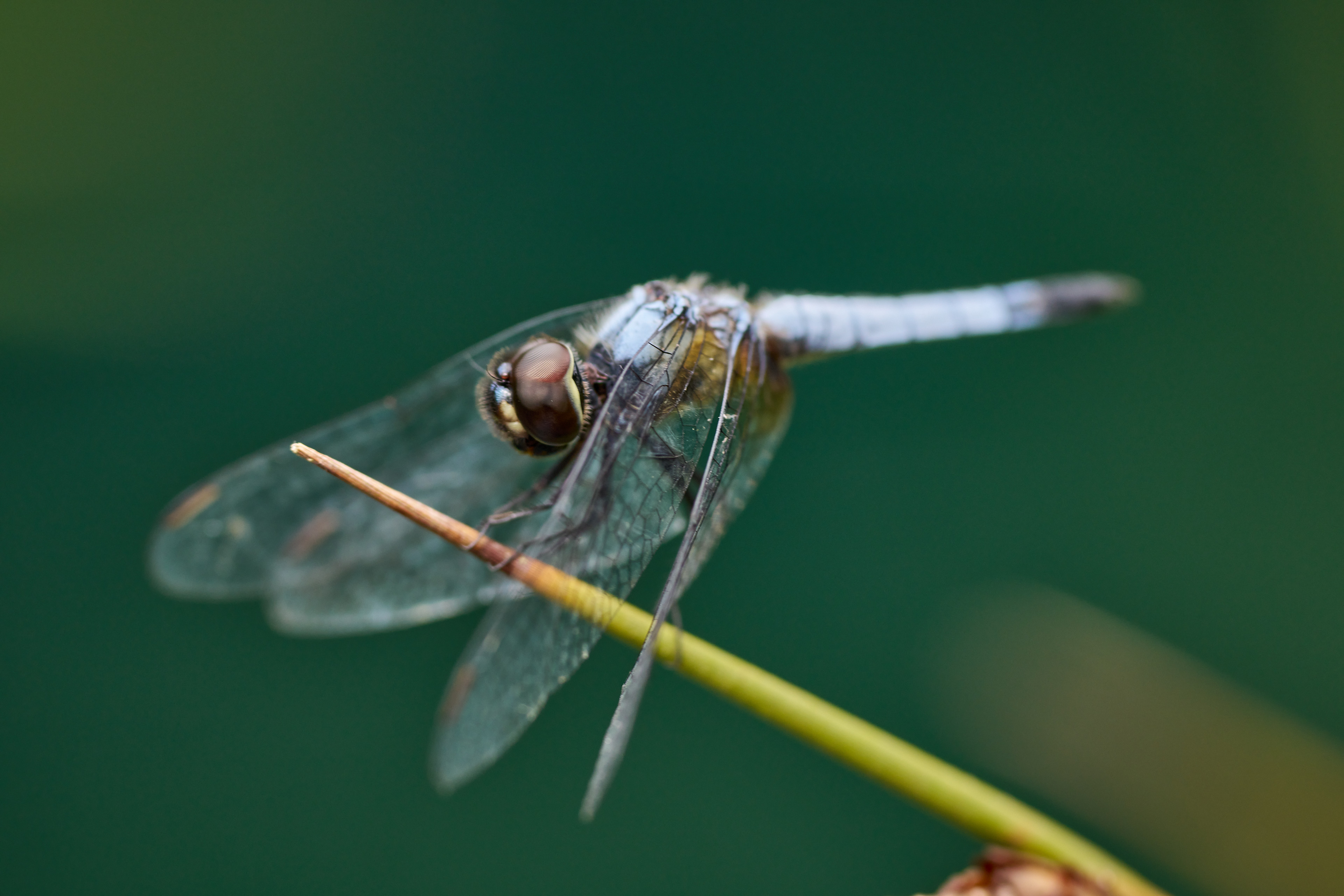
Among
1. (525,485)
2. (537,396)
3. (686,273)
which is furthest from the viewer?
(686,273)

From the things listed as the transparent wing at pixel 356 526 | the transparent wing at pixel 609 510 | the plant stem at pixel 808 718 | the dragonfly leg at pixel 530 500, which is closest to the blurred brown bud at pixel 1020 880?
the plant stem at pixel 808 718

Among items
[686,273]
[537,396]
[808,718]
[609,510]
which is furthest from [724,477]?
[686,273]

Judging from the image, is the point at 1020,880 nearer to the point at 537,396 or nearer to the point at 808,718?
the point at 808,718

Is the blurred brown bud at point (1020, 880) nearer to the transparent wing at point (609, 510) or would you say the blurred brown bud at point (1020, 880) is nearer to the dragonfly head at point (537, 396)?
the transparent wing at point (609, 510)

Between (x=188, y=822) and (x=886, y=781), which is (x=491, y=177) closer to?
(x=188, y=822)

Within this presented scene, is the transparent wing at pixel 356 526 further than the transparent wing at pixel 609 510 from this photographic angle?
Yes

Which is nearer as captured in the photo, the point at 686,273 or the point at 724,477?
the point at 724,477

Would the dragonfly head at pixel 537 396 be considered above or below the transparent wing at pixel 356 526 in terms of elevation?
above
